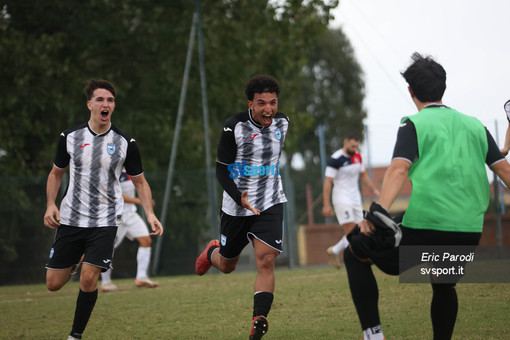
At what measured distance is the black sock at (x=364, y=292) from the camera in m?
4.87

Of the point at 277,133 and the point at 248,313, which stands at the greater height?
the point at 277,133

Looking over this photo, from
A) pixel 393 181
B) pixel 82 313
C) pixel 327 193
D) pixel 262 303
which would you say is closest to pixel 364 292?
pixel 393 181

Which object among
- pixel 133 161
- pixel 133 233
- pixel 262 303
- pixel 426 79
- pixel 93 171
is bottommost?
pixel 262 303

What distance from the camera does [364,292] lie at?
16.0ft

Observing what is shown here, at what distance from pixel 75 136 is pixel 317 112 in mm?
43137

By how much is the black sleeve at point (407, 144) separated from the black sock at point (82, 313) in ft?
10.7

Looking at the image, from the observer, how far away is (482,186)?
4668 millimetres

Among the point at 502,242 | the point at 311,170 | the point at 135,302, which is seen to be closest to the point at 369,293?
the point at 135,302

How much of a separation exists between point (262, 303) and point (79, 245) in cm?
189

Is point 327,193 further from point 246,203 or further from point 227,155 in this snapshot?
point 246,203

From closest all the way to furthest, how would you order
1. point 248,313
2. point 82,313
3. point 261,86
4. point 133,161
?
point 82,313 < point 261,86 < point 133,161 < point 248,313

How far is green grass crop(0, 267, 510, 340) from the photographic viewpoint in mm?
6566

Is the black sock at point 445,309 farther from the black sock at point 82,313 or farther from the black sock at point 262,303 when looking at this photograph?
the black sock at point 82,313

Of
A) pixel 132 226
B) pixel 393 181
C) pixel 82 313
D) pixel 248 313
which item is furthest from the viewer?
pixel 132 226
